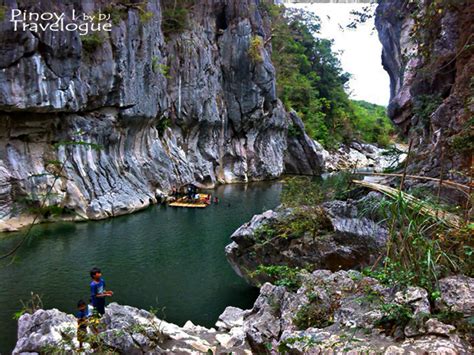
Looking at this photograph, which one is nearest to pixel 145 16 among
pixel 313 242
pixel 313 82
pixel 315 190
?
pixel 315 190

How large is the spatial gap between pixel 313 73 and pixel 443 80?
123 feet

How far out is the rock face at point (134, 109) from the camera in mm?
18516

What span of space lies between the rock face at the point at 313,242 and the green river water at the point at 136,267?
4.40 feet

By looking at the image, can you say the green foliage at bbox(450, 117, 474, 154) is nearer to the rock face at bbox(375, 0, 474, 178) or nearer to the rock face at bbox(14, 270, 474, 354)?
the rock face at bbox(375, 0, 474, 178)

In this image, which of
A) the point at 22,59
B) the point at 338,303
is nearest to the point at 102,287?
the point at 338,303

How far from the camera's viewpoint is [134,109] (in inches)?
955

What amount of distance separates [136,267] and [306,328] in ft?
30.4

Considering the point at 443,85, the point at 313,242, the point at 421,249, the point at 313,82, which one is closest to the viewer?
the point at 421,249

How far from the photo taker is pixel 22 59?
17891 millimetres

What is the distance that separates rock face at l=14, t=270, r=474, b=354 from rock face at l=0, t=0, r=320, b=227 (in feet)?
13.8

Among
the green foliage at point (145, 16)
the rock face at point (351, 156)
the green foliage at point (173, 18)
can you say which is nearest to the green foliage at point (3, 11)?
the green foliage at point (145, 16)

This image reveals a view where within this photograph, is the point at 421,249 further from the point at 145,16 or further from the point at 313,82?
the point at 313,82

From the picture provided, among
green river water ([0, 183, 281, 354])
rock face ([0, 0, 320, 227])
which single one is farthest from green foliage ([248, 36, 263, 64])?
green river water ([0, 183, 281, 354])

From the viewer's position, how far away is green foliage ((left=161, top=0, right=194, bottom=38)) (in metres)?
29.6
